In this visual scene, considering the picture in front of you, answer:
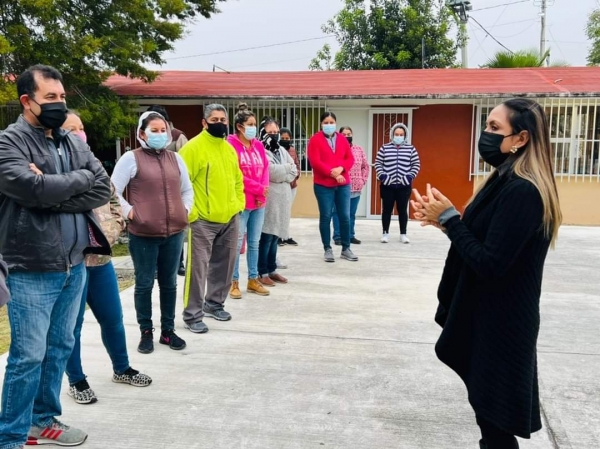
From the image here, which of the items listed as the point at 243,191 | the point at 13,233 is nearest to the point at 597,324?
the point at 243,191

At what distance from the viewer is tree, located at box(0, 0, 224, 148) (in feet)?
28.2

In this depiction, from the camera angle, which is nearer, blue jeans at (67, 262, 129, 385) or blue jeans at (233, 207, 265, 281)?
blue jeans at (67, 262, 129, 385)

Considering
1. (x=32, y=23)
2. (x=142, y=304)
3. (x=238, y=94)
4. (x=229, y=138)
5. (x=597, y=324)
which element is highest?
(x=32, y=23)

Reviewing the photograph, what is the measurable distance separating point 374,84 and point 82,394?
34.6 ft

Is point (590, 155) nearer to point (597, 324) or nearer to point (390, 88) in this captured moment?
point (390, 88)

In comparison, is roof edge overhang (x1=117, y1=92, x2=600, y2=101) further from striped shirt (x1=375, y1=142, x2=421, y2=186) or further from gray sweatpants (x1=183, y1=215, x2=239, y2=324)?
gray sweatpants (x1=183, y1=215, x2=239, y2=324)

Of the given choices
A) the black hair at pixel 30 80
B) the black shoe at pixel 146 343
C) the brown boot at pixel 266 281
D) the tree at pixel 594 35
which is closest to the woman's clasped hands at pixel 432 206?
the black hair at pixel 30 80

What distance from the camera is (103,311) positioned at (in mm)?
3434

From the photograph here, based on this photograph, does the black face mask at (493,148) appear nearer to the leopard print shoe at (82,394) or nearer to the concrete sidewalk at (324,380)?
the concrete sidewalk at (324,380)

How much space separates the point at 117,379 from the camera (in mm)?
3742

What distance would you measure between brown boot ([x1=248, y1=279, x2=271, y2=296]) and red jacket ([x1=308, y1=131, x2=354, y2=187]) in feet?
6.30

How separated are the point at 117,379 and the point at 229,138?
264 centimetres

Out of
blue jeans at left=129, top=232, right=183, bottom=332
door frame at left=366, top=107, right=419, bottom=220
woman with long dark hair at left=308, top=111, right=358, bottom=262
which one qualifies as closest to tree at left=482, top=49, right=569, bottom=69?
door frame at left=366, top=107, right=419, bottom=220

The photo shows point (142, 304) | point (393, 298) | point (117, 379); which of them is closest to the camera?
point (117, 379)
